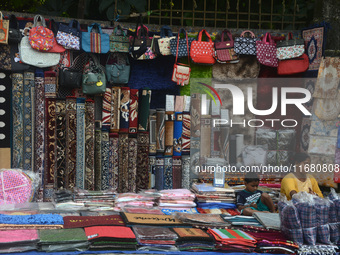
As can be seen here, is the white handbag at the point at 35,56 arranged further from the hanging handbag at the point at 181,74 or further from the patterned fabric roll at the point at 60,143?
the hanging handbag at the point at 181,74

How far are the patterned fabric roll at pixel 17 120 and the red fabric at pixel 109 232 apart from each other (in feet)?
8.13

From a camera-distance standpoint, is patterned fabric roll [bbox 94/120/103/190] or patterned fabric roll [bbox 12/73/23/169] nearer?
patterned fabric roll [bbox 12/73/23/169]

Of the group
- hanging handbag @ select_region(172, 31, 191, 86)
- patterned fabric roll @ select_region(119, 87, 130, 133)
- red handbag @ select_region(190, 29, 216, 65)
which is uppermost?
red handbag @ select_region(190, 29, 216, 65)

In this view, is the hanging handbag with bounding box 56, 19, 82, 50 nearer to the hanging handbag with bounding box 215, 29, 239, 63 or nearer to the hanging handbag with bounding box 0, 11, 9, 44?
the hanging handbag with bounding box 0, 11, 9, 44

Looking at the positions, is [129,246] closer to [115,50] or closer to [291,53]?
[115,50]

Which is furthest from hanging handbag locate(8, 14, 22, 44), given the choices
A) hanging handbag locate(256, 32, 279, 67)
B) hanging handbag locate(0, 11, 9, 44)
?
hanging handbag locate(256, 32, 279, 67)

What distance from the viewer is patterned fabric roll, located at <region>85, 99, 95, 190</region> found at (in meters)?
5.78

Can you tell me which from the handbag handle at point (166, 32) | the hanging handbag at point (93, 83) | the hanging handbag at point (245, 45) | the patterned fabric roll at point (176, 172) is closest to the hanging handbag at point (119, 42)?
the hanging handbag at point (93, 83)

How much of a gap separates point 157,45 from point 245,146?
1.76 meters

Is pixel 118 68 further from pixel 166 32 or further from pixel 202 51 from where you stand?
pixel 202 51

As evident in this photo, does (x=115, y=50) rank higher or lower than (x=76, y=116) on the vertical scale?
higher

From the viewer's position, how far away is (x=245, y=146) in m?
6.58

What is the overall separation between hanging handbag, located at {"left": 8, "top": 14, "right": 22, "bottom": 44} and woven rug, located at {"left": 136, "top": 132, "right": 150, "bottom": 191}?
5.78 feet

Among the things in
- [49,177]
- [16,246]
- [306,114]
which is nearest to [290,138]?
[306,114]
